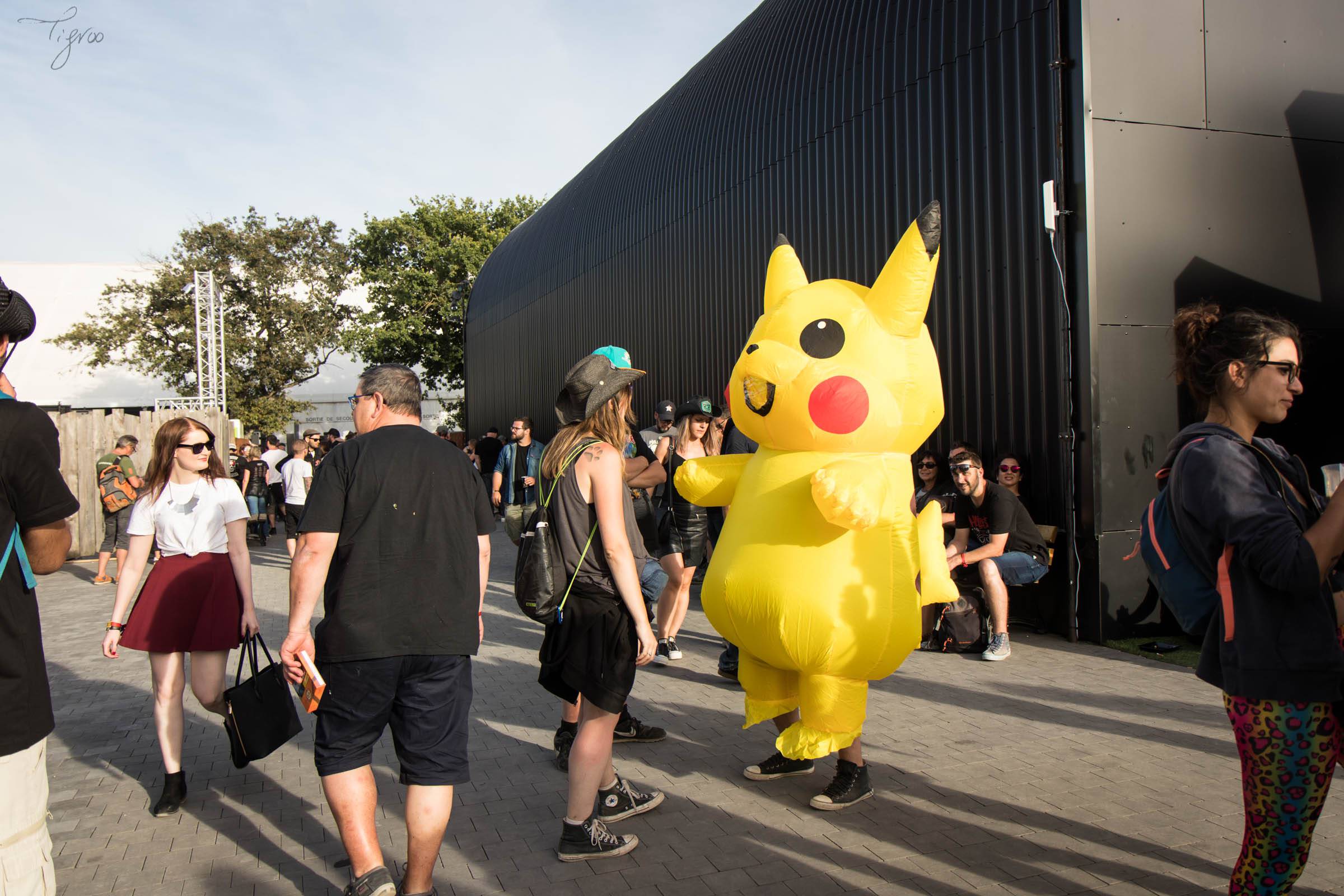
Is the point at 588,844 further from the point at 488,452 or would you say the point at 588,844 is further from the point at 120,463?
the point at 488,452

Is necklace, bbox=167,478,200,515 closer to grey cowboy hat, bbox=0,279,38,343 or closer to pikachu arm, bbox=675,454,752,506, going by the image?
grey cowboy hat, bbox=0,279,38,343

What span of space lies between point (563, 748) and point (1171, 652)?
4584 millimetres

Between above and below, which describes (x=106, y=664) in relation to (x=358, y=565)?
below

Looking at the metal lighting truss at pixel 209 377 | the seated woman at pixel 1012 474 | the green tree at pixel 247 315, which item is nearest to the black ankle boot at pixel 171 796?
the seated woman at pixel 1012 474

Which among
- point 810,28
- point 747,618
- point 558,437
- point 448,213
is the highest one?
point 448,213

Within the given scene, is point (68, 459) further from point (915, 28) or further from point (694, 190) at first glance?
point (915, 28)

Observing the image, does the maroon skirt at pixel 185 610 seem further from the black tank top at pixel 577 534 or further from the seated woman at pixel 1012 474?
the seated woman at pixel 1012 474

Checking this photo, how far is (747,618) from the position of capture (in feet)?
13.0

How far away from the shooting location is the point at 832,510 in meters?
3.62

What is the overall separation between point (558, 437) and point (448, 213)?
32138 mm

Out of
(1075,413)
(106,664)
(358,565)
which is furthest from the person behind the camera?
(106,664)

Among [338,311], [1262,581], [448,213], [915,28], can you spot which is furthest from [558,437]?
[448,213]

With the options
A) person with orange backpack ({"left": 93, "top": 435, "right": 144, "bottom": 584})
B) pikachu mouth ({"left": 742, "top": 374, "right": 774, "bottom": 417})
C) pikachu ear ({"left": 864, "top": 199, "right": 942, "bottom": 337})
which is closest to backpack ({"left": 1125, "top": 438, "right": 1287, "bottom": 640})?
pikachu ear ({"left": 864, "top": 199, "right": 942, "bottom": 337})

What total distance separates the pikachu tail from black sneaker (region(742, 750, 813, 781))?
3.61 ft
